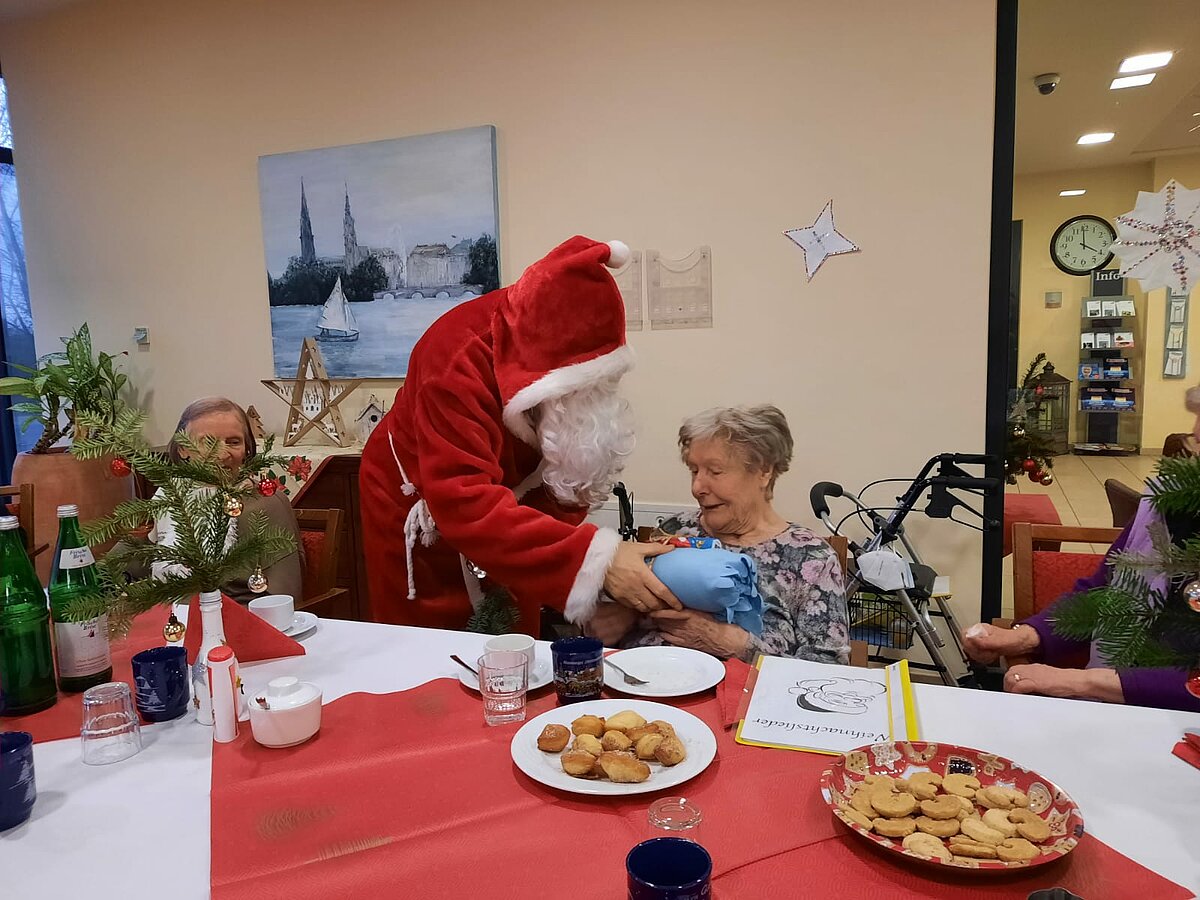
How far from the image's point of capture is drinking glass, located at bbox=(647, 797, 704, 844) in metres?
0.88

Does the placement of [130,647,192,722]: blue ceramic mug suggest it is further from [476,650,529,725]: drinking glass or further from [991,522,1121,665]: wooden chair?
[991,522,1121,665]: wooden chair

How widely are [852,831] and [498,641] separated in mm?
674

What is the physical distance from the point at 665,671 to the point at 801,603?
0.57m

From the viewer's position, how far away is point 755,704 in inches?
47.7

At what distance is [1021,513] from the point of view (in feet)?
9.66

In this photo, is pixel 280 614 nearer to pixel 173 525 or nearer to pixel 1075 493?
pixel 173 525

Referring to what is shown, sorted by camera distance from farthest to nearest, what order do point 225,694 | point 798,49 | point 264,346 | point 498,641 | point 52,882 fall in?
point 264,346, point 798,49, point 498,641, point 225,694, point 52,882

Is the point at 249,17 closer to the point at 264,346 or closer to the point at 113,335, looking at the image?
the point at 264,346

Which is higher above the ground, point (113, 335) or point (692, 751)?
point (113, 335)

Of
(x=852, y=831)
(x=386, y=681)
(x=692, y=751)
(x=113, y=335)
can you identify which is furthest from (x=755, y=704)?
(x=113, y=335)

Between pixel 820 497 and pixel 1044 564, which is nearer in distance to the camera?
pixel 1044 564

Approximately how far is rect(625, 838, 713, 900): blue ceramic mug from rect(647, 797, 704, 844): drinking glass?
100 mm

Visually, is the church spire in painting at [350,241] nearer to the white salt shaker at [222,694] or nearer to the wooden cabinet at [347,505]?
the wooden cabinet at [347,505]

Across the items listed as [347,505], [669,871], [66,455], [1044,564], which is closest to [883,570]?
[1044,564]
